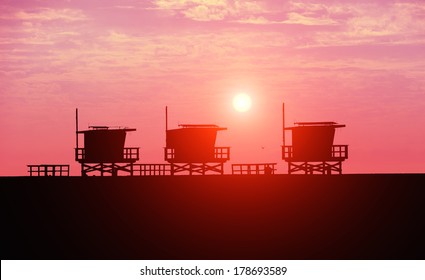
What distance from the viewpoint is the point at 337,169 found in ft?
188

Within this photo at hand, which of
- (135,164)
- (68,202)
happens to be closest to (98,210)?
(68,202)

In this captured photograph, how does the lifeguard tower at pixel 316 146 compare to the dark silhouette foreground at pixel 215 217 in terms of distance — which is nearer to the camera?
the dark silhouette foreground at pixel 215 217

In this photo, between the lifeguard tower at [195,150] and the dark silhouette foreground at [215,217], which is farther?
the lifeguard tower at [195,150]

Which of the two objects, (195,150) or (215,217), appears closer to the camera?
(215,217)

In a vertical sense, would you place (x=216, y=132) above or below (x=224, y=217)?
above

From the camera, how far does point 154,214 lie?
37750mm

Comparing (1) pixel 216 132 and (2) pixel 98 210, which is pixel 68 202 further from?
(1) pixel 216 132

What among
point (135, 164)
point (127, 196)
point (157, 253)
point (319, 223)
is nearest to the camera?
point (157, 253)

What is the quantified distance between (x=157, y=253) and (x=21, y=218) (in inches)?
289

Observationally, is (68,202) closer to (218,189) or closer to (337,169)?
(218,189)

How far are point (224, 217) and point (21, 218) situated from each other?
9154 mm

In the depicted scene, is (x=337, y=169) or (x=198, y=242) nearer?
(x=198, y=242)

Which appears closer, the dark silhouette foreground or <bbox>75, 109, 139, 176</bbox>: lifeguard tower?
the dark silhouette foreground

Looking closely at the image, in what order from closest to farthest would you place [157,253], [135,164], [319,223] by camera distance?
[157,253]
[319,223]
[135,164]
